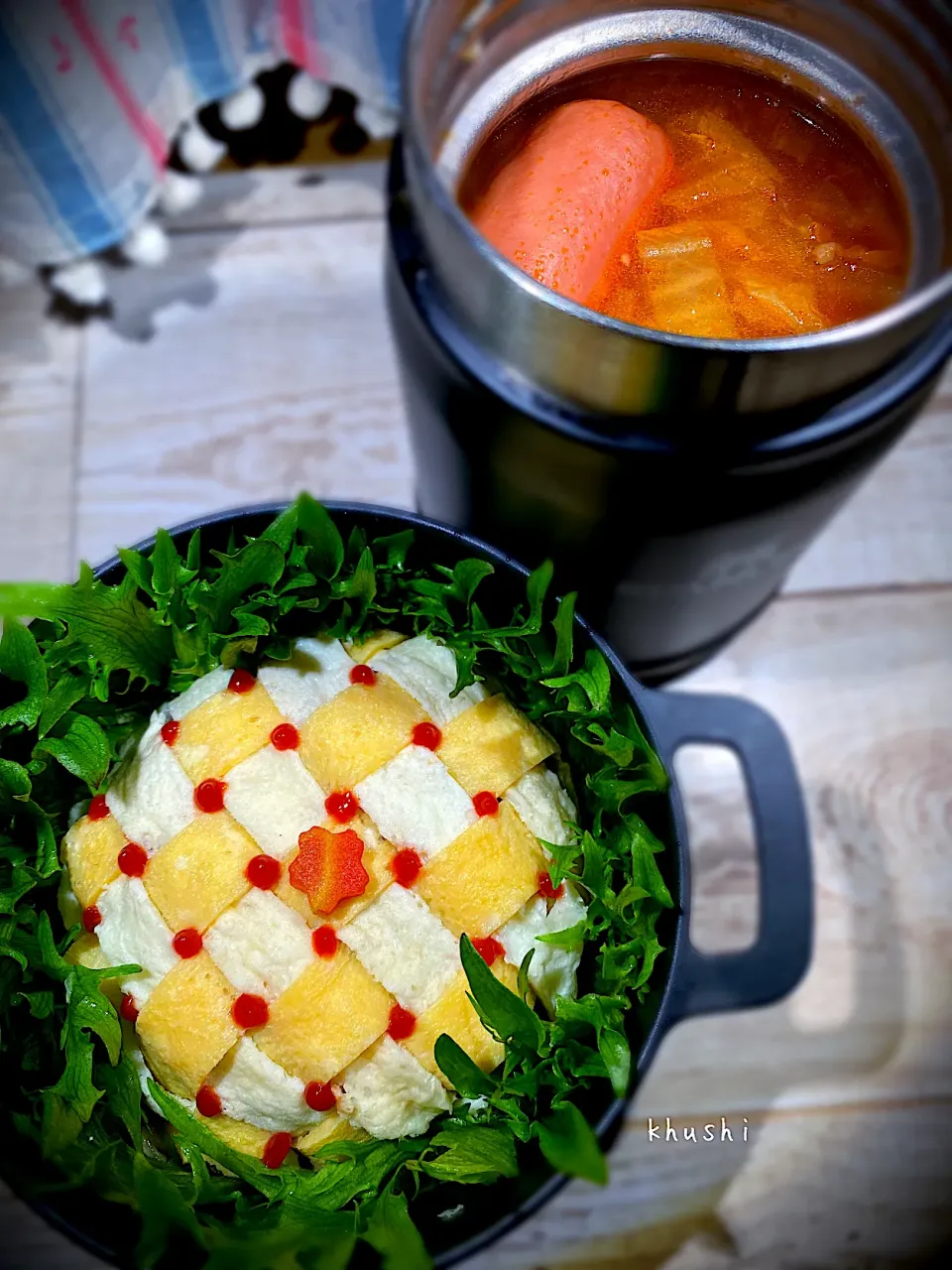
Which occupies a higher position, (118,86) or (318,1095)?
(118,86)

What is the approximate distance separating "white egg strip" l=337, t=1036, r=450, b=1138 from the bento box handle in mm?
227

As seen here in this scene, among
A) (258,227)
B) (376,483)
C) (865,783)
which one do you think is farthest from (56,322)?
(865,783)

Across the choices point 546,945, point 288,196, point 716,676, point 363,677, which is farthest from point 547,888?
point 288,196

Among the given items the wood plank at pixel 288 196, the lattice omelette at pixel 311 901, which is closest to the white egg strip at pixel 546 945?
the lattice omelette at pixel 311 901

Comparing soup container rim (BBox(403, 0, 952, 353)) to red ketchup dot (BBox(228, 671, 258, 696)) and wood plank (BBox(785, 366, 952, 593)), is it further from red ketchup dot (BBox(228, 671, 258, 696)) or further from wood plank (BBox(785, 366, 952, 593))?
wood plank (BBox(785, 366, 952, 593))

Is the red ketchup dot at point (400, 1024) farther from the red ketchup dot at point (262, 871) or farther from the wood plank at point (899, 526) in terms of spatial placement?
the wood plank at point (899, 526)

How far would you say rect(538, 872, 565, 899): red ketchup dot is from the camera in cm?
59

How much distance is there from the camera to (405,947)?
0.57 metres

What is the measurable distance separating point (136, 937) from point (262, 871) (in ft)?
0.24

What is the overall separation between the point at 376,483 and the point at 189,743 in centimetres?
41

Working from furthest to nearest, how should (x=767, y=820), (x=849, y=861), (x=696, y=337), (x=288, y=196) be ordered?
(x=288, y=196), (x=849, y=861), (x=767, y=820), (x=696, y=337)

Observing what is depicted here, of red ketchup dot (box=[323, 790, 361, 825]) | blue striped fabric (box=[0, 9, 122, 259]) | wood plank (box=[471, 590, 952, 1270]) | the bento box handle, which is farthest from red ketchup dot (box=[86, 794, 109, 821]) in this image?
blue striped fabric (box=[0, 9, 122, 259])

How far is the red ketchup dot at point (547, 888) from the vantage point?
59cm

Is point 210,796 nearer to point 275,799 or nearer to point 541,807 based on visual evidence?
point 275,799
